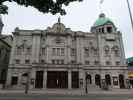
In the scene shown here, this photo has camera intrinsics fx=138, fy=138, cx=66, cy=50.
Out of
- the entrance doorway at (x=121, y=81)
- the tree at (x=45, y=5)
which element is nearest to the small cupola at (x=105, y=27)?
the entrance doorway at (x=121, y=81)

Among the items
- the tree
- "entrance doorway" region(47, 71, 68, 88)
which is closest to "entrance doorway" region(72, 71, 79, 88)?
"entrance doorway" region(47, 71, 68, 88)

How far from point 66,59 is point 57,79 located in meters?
7.62

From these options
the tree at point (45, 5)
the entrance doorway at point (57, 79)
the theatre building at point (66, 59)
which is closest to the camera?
the tree at point (45, 5)

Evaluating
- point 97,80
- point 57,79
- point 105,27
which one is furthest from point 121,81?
point 57,79

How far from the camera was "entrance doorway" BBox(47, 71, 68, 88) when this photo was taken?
42.4 m

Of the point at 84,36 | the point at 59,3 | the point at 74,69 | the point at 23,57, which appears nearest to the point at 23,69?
the point at 23,57

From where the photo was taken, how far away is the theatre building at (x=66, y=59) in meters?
42.8

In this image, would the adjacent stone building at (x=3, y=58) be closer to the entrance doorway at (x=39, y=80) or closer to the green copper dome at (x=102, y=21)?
the entrance doorway at (x=39, y=80)

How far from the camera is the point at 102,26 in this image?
54.4 m

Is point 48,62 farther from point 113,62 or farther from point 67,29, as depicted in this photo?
point 113,62

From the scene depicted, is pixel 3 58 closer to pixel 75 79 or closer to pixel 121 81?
pixel 75 79

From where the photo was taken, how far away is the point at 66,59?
46781 mm

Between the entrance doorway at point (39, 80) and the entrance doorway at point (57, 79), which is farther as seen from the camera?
the entrance doorway at point (57, 79)

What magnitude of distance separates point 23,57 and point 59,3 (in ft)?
135
